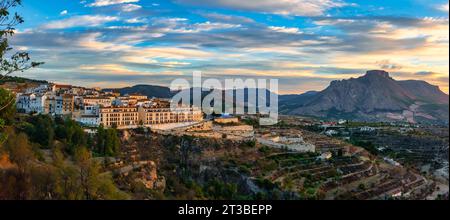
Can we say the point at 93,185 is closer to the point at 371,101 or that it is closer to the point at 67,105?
the point at 67,105

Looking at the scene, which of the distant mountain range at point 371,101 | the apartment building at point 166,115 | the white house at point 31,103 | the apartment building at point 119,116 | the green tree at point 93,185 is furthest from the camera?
the distant mountain range at point 371,101

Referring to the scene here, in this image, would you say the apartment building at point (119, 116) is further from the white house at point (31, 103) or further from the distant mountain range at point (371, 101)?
the distant mountain range at point (371, 101)

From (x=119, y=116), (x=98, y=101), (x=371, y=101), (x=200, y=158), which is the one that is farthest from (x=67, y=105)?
(x=371, y=101)

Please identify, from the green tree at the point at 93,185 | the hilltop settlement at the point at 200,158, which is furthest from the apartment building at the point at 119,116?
the green tree at the point at 93,185

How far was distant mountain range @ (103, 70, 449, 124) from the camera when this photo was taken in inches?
4316

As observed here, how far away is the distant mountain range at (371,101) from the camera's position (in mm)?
109625

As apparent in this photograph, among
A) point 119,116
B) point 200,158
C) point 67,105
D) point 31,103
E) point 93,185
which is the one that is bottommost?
point 200,158

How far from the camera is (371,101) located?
399ft

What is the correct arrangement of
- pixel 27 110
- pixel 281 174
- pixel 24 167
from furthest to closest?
pixel 27 110
pixel 281 174
pixel 24 167

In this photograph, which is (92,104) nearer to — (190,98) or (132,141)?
(132,141)

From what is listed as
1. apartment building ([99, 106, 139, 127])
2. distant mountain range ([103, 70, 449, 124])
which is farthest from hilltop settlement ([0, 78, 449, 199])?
distant mountain range ([103, 70, 449, 124])
